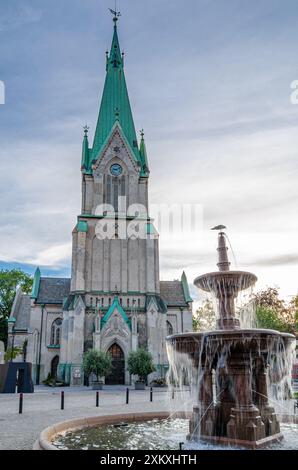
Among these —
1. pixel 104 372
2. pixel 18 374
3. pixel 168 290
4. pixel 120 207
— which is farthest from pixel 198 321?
pixel 18 374

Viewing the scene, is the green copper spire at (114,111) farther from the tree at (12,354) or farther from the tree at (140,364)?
the tree at (140,364)

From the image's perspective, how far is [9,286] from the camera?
219 feet

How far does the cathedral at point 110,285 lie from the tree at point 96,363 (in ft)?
12.8

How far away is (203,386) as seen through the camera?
1116 centimetres

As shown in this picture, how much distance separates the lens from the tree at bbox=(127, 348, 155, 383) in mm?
37906

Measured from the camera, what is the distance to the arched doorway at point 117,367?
42.3 metres

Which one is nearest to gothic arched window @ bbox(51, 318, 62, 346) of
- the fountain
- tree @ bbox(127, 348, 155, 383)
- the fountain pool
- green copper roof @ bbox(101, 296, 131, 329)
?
green copper roof @ bbox(101, 296, 131, 329)

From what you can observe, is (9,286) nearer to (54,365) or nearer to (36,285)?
(36,285)

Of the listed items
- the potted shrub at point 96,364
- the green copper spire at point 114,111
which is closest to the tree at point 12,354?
A: the potted shrub at point 96,364

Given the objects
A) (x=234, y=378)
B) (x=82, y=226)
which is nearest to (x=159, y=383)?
(x=82, y=226)

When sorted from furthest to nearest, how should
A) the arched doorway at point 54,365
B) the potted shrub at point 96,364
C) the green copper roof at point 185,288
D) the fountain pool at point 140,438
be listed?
1. the green copper roof at point 185,288
2. the arched doorway at point 54,365
3. the potted shrub at point 96,364
4. the fountain pool at point 140,438

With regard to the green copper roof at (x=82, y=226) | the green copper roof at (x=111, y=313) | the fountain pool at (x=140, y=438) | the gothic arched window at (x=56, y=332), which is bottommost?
the fountain pool at (x=140, y=438)

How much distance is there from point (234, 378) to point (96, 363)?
94.8ft
